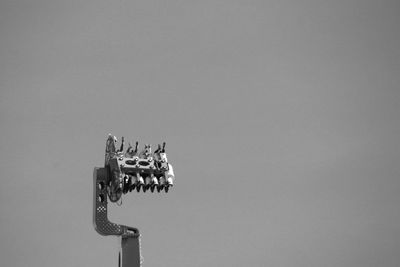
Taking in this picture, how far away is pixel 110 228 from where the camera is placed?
36.5 m

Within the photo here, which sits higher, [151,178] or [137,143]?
[137,143]

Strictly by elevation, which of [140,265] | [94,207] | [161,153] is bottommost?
[140,265]

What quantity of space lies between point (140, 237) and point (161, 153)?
5094 millimetres

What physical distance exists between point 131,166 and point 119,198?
195cm

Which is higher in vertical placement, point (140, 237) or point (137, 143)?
point (137, 143)

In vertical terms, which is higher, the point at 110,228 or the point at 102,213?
the point at 102,213

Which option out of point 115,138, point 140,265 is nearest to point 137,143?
point 115,138

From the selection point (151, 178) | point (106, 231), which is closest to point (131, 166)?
point (151, 178)

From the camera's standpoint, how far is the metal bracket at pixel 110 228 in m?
36.3

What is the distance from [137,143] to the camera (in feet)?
125

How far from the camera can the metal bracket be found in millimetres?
36281

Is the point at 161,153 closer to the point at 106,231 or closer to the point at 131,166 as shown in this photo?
the point at 131,166

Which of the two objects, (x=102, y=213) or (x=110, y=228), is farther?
(x=102, y=213)

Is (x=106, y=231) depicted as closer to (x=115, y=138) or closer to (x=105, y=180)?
(x=105, y=180)
